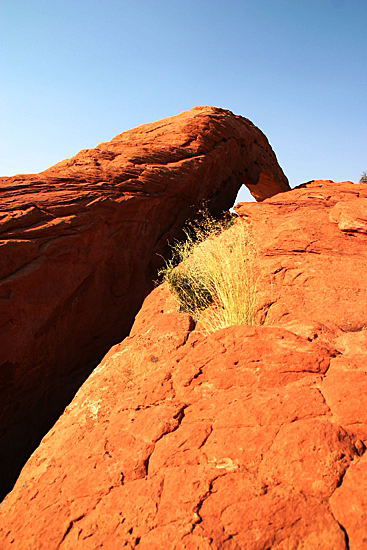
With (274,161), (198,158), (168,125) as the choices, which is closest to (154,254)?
(198,158)

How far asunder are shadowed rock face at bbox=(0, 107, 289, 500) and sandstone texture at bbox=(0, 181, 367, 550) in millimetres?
1146

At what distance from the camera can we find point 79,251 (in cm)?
524

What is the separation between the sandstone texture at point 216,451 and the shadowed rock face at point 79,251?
3.76 feet

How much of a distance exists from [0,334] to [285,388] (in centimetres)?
321

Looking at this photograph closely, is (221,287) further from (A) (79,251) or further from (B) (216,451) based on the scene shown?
(A) (79,251)

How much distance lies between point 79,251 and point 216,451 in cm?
365

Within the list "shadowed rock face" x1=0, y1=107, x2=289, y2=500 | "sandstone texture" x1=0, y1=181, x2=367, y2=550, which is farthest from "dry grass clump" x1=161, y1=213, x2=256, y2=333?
"shadowed rock face" x1=0, y1=107, x2=289, y2=500

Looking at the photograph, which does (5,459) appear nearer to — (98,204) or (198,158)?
(98,204)

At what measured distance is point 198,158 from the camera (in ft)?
25.0

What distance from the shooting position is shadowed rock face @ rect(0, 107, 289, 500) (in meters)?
4.48

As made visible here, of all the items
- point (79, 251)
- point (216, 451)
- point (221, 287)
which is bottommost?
point (216, 451)

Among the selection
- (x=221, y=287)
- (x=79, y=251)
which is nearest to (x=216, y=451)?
(x=221, y=287)

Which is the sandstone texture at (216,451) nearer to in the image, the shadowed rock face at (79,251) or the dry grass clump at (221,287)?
the dry grass clump at (221,287)

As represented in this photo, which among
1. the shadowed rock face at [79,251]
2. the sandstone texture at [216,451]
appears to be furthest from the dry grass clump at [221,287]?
the shadowed rock face at [79,251]
